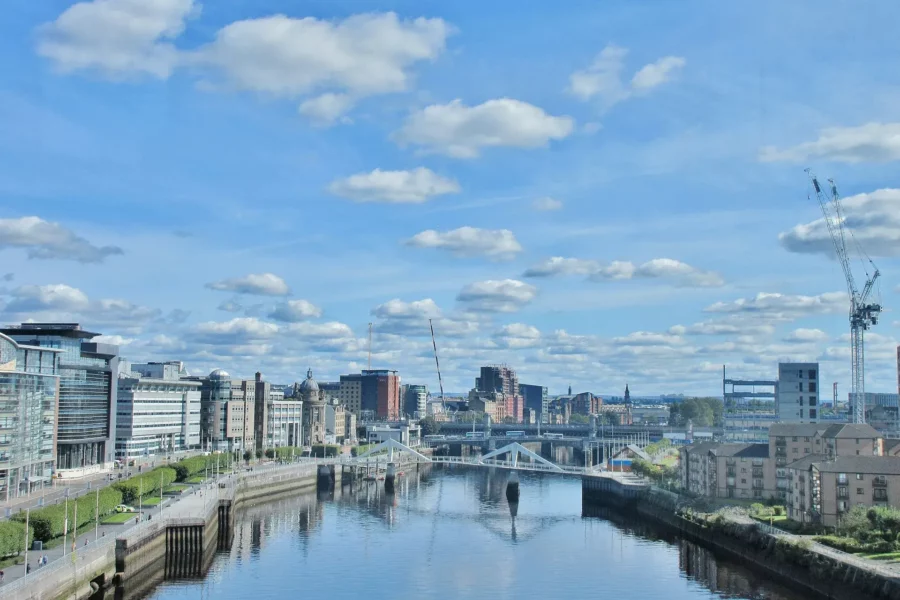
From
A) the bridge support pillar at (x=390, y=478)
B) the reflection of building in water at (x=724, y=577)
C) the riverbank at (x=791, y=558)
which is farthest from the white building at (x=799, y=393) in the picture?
the reflection of building in water at (x=724, y=577)

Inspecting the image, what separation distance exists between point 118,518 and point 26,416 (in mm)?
20383

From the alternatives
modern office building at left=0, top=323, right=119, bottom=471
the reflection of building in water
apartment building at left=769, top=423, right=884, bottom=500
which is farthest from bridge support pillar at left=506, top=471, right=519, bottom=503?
modern office building at left=0, top=323, right=119, bottom=471

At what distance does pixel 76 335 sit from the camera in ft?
389

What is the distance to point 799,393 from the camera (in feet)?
588

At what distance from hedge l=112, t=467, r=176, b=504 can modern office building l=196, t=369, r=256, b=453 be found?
65.5 metres

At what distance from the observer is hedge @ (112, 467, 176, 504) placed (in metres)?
89.3

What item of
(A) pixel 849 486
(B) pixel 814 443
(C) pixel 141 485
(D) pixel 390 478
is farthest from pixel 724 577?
(D) pixel 390 478

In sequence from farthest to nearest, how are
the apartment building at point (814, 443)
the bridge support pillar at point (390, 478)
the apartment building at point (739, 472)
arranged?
1. the bridge support pillar at point (390, 478)
2. the apartment building at point (739, 472)
3. the apartment building at point (814, 443)

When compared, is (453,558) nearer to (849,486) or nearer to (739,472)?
(849,486)

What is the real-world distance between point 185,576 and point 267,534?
2281 cm

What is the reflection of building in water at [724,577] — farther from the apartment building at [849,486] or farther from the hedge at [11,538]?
the hedge at [11,538]

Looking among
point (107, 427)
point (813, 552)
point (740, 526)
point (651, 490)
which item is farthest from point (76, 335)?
point (813, 552)

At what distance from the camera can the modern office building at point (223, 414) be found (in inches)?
6781

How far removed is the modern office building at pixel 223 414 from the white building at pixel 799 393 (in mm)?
96479
